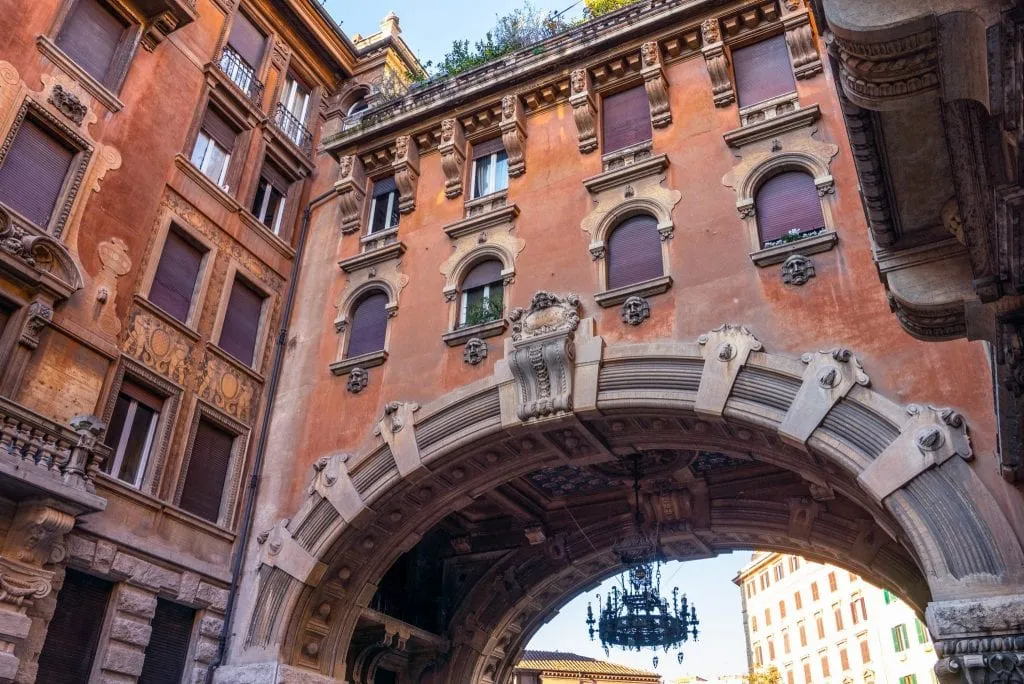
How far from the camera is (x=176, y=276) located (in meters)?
14.3

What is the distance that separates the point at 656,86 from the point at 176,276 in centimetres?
872

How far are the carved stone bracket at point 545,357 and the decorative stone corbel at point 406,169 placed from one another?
4.51 meters

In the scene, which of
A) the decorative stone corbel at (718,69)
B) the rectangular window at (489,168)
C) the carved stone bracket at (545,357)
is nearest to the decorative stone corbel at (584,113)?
the rectangular window at (489,168)

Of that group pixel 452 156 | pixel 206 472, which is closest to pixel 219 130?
pixel 452 156


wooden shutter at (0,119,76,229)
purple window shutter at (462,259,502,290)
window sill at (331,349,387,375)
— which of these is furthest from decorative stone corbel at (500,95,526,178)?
wooden shutter at (0,119,76,229)

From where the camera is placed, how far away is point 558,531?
1689 cm

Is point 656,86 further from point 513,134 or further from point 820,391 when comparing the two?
point 820,391

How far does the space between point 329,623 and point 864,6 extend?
12001 millimetres

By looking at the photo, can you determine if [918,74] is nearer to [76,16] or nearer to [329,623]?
[329,623]

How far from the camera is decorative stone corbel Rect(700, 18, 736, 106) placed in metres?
13.9

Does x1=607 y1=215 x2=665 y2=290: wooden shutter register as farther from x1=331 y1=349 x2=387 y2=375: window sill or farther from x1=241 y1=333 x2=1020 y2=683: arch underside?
x1=331 y1=349 x2=387 y2=375: window sill

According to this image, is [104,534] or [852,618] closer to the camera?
[104,534]

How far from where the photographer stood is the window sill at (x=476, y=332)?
13.6 meters

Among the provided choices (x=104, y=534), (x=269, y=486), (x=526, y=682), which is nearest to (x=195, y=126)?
(x=269, y=486)
